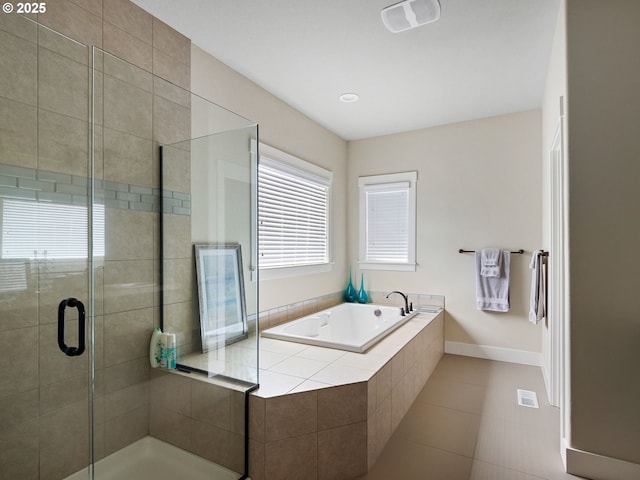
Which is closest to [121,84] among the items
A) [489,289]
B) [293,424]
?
[293,424]

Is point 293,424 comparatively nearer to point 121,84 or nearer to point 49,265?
point 49,265

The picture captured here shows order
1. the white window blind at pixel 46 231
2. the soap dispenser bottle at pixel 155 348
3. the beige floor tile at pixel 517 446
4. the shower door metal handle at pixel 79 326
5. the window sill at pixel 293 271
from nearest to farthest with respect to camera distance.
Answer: the white window blind at pixel 46 231, the shower door metal handle at pixel 79 326, the soap dispenser bottle at pixel 155 348, the beige floor tile at pixel 517 446, the window sill at pixel 293 271

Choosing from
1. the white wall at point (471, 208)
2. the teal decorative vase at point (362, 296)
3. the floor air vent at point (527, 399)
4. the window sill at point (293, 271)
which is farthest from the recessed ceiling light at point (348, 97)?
the floor air vent at point (527, 399)

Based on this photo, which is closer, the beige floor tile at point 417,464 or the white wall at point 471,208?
the beige floor tile at point 417,464

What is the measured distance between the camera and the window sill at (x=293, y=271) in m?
3.14

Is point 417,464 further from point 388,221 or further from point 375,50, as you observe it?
point 388,221

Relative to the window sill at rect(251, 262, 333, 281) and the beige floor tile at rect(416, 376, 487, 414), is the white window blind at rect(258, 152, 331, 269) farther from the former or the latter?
the beige floor tile at rect(416, 376, 487, 414)

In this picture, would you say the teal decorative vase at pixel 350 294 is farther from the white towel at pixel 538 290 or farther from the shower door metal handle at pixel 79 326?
the shower door metal handle at pixel 79 326

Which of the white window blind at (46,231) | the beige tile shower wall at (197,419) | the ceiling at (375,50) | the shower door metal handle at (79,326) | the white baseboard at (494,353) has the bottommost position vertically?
the white baseboard at (494,353)

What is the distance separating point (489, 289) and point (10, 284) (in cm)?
380

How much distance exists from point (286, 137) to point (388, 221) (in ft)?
5.48

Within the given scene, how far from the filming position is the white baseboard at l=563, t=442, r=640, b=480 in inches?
69.7

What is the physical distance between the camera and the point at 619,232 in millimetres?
1801

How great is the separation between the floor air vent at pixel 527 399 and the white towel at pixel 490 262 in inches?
44.3
